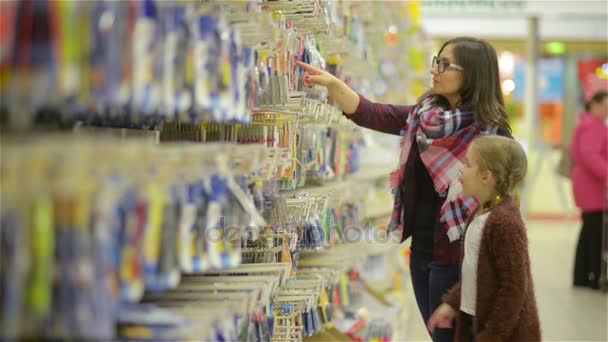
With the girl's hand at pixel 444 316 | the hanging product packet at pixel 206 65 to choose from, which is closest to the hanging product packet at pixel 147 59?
the hanging product packet at pixel 206 65

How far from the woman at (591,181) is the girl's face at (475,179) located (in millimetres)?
4125

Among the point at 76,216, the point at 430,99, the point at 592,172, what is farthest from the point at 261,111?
the point at 592,172

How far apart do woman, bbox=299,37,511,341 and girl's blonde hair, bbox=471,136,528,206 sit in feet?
0.80

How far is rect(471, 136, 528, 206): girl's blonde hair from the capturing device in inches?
97.0

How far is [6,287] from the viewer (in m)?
1.14

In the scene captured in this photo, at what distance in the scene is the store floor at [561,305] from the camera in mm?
4918

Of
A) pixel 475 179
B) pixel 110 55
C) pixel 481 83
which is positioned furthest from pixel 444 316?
pixel 110 55

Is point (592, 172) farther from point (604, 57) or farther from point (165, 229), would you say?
point (604, 57)

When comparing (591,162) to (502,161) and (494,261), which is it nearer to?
(502,161)

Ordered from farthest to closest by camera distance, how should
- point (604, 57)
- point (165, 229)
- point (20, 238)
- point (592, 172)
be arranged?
point (604, 57), point (592, 172), point (165, 229), point (20, 238)

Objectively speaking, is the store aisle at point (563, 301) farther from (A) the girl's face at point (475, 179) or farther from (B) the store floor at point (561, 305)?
(A) the girl's face at point (475, 179)

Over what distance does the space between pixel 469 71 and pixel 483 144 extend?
0.39m

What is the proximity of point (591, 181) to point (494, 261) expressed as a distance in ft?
14.4

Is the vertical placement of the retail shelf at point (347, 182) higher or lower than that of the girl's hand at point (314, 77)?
lower
